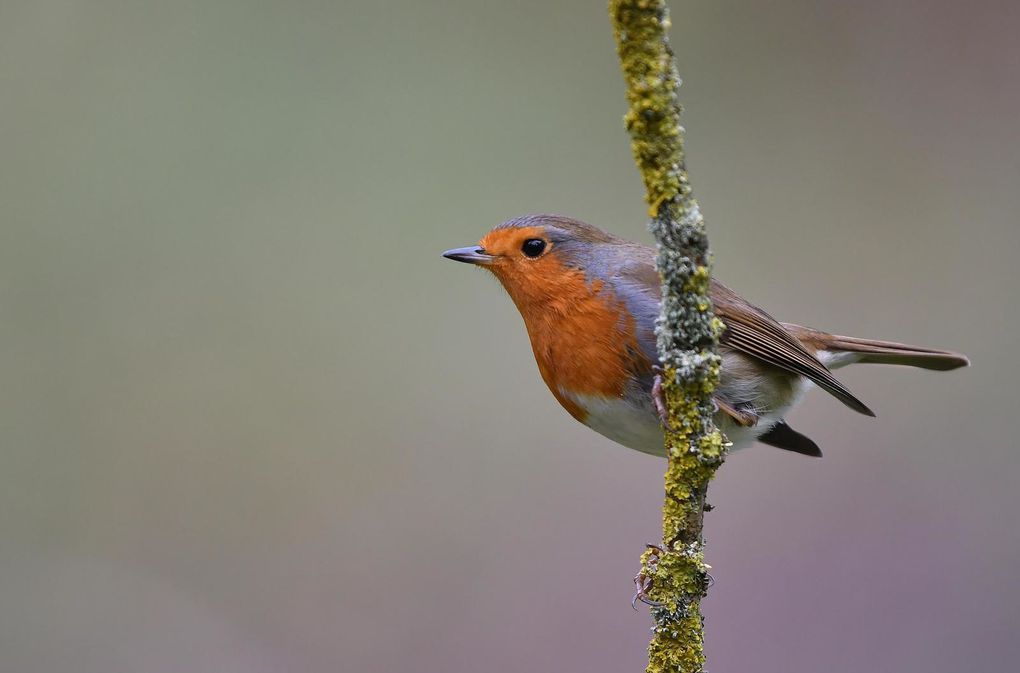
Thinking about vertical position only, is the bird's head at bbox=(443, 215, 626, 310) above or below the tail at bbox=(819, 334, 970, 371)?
below

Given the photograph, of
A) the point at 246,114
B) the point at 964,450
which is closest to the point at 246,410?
the point at 246,114

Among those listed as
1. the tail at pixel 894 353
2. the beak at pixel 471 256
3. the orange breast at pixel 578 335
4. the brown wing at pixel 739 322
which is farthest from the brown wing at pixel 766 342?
the beak at pixel 471 256

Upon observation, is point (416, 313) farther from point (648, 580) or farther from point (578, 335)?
point (648, 580)

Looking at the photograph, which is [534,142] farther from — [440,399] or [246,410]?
[246,410]

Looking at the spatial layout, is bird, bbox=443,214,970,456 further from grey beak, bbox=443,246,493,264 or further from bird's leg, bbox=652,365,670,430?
bird's leg, bbox=652,365,670,430

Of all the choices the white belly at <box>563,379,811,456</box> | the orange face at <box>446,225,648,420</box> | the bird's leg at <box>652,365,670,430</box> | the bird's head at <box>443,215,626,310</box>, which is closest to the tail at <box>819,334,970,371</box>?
the white belly at <box>563,379,811,456</box>

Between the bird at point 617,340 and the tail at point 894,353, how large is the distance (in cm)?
58

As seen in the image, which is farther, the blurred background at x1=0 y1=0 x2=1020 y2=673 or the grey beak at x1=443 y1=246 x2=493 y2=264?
the blurred background at x1=0 y1=0 x2=1020 y2=673

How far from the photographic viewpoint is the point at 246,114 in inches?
264

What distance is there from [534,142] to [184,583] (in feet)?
11.0

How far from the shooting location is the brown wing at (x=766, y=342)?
12.5 feet

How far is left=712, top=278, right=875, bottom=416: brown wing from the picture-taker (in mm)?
3795

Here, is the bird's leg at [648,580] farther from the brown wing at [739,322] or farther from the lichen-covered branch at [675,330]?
the brown wing at [739,322]

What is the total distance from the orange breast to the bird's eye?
0.46 feet
